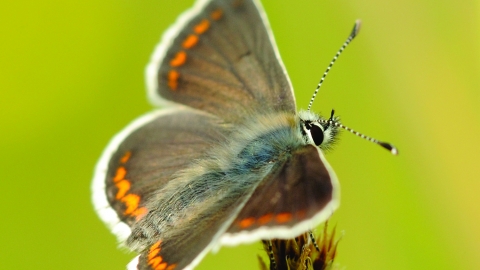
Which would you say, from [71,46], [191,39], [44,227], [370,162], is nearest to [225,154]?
[191,39]

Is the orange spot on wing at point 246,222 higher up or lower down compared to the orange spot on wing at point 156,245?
higher up

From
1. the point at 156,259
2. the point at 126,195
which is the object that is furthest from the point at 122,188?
the point at 156,259

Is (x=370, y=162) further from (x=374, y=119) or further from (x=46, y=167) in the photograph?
(x=46, y=167)

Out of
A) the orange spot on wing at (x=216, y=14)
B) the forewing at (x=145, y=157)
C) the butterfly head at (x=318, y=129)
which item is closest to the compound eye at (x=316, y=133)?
the butterfly head at (x=318, y=129)

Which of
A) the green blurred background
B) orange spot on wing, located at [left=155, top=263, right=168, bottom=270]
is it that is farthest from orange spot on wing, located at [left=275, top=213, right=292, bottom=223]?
the green blurred background

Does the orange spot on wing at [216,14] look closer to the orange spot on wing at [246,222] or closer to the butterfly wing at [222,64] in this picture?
the butterfly wing at [222,64]
